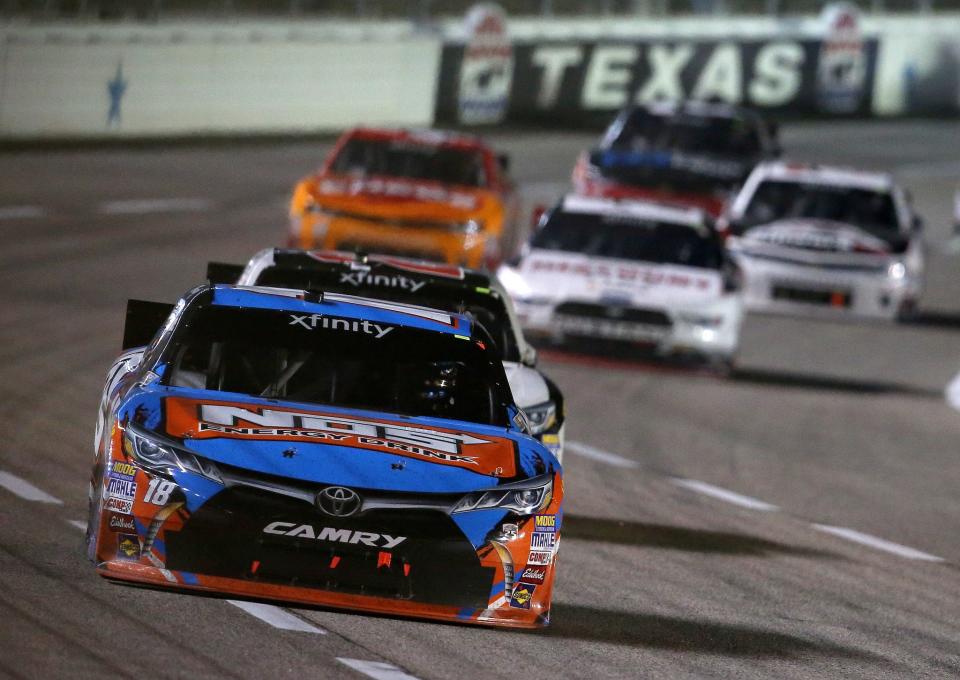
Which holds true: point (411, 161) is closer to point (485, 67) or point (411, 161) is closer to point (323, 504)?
point (323, 504)

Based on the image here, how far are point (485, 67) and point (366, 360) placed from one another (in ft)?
95.2

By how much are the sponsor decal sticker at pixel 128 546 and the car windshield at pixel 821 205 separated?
14124mm

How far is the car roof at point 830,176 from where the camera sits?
21.5 metres

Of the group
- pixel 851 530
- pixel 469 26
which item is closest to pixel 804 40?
pixel 469 26

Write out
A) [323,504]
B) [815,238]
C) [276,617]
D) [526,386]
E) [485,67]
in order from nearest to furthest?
[323,504], [276,617], [526,386], [815,238], [485,67]

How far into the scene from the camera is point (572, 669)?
24.4 feet

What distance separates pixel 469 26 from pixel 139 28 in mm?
→ 7739

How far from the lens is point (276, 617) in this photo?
769 cm

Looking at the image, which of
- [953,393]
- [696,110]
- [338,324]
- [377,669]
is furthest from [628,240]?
[377,669]

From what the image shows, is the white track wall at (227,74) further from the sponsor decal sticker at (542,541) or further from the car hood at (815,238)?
the sponsor decal sticker at (542,541)

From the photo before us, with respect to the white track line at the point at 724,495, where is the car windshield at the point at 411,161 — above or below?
above

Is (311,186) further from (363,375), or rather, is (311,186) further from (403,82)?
(403,82)

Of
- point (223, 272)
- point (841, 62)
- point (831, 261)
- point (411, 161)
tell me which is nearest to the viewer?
point (223, 272)

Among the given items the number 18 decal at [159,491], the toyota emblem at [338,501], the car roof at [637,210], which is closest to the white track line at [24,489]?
the number 18 decal at [159,491]
